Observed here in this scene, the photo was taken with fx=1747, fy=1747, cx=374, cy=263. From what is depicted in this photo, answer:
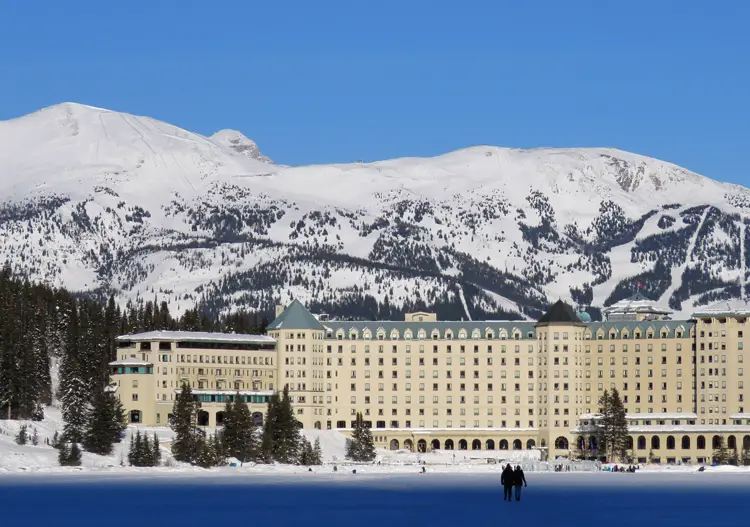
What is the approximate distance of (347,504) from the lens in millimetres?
155625

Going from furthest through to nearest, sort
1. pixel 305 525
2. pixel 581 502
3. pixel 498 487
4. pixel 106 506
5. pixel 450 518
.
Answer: pixel 498 487
pixel 581 502
pixel 106 506
pixel 450 518
pixel 305 525

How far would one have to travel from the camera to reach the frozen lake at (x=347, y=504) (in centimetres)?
13338

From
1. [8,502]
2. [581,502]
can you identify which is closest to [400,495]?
[581,502]

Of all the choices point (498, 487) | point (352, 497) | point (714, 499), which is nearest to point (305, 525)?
point (352, 497)

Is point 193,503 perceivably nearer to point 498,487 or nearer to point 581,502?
point 581,502

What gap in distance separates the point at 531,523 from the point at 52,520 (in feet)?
117

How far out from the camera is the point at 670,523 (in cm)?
13312

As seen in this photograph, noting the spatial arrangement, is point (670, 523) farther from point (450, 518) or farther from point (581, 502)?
point (581, 502)

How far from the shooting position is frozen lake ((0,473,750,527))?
13338 centimetres

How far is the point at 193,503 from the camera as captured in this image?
6073 inches

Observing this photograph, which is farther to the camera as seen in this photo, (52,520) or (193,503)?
(193,503)

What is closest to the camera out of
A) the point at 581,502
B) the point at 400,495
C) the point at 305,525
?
the point at 305,525

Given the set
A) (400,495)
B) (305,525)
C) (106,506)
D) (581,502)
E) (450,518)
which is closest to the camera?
(305,525)

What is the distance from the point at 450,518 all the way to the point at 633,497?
42.1 meters
